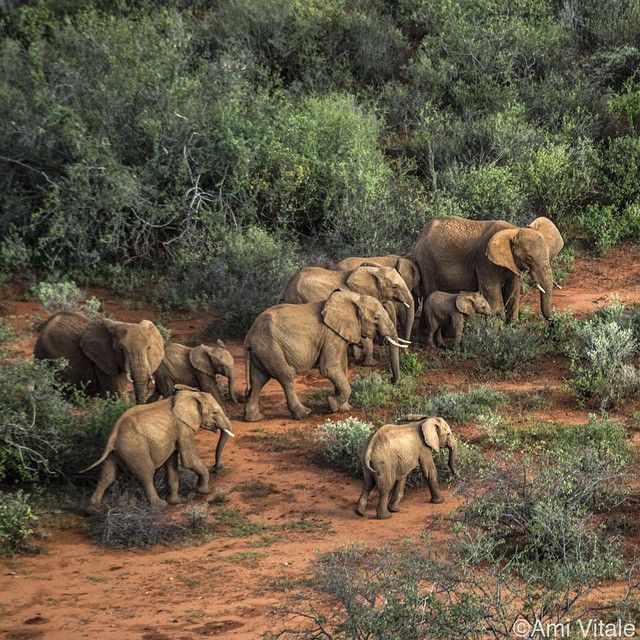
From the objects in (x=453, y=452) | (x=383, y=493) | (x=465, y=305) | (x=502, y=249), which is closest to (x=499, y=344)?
(x=465, y=305)

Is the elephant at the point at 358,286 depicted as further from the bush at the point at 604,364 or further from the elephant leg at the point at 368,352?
the bush at the point at 604,364

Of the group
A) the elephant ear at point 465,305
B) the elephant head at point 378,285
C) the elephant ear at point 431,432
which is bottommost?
the elephant ear at point 431,432

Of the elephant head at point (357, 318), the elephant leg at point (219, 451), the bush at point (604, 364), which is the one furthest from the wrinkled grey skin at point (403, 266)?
the elephant leg at point (219, 451)

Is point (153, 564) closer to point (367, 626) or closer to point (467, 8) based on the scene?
point (367, 626)

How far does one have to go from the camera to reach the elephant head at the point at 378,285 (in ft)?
52.6

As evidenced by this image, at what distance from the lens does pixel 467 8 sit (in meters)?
25.0

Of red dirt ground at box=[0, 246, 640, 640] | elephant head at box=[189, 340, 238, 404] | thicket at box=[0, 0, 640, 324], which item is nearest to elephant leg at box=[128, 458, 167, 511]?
red dirt ground at box=[0, 246, 640, 640]

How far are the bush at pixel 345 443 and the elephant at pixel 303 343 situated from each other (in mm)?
1299

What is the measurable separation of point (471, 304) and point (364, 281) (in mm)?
1272

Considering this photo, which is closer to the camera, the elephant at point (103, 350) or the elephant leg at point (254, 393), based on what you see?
the elephant at point (103, 350)

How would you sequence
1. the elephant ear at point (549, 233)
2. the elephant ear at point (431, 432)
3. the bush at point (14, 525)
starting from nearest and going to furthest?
the bush at point (14, 525)
the elephant ear at point (431, 432)
the elephant ear at point (549, 233)

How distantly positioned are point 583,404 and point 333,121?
7.56m

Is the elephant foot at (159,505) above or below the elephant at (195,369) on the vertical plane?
below

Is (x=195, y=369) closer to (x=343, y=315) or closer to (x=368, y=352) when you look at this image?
(x=343, y=315)
